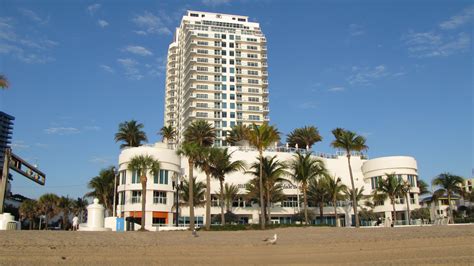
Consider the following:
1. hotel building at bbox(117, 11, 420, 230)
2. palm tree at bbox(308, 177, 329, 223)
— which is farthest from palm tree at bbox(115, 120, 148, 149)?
palm tree at bbox(308, 177, 329, 223)

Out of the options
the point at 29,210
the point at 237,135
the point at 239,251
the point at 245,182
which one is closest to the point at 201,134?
the point at 245,182

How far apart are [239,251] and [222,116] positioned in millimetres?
91131

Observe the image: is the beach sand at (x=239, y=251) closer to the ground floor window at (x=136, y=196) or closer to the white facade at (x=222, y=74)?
the ground floor window at (x=136, y=196)

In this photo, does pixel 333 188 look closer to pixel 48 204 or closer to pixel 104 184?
pixel 104 184

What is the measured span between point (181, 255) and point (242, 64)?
9941 centimetres

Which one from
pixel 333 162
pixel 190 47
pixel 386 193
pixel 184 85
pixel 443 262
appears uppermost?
pixel 190 47

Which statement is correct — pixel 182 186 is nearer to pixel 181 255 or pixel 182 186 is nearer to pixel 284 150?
pixel 284 150

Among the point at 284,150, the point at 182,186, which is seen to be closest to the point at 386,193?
the point at 284,150

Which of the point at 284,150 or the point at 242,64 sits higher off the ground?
the point at 242,64

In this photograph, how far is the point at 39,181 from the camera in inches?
2908

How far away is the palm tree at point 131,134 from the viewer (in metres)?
76.6

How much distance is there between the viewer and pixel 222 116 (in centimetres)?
11331

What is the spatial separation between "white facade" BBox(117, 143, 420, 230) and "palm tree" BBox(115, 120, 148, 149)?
8513 millimetres

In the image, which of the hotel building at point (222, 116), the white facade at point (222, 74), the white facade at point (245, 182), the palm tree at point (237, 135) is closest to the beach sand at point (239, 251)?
the white facade at point (245, 182)
